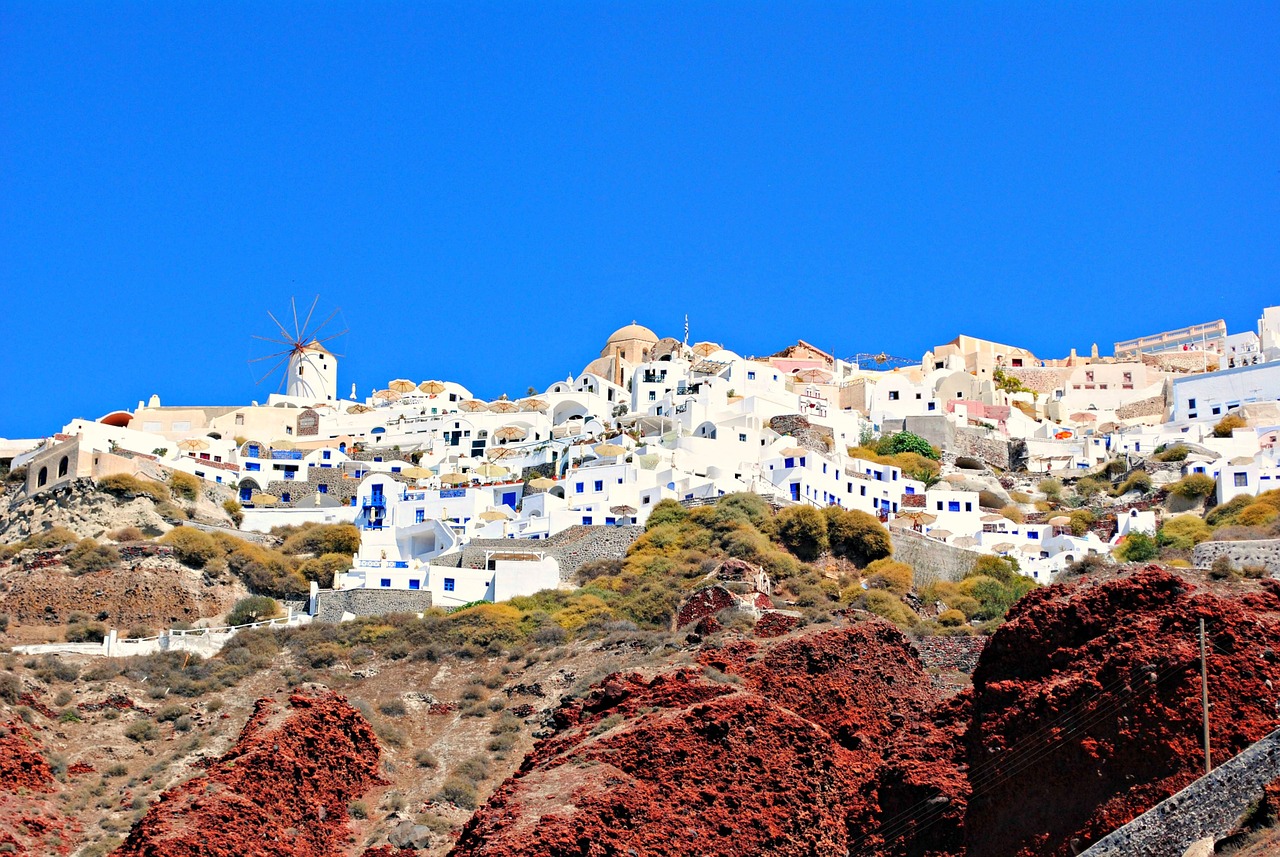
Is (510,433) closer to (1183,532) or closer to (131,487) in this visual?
(131,487)

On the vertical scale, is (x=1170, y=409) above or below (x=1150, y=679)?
above

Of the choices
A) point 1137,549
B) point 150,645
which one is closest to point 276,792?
point 150,645

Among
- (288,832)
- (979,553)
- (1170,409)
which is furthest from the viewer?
(1170,409)

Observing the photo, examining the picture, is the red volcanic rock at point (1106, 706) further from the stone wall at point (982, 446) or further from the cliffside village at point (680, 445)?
the stone wall at point (982, 446)

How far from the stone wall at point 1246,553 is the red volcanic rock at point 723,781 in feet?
43.0

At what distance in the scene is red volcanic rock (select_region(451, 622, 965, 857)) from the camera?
24234 mm

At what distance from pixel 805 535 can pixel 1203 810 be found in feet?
115

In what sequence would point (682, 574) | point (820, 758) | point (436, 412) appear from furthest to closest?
point (436, 412), point (682, 574), point (820, 758)

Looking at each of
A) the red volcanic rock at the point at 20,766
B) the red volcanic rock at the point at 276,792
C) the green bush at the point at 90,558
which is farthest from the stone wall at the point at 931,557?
the red volcanic rock at the point at 20,766

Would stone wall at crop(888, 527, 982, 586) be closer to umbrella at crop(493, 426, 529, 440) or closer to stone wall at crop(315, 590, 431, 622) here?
stone wall at crop(315, 590, 431, 622)

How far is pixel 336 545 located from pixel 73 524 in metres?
8.64

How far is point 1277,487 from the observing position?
5928cm

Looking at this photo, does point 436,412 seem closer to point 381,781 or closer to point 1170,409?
point 1170,409

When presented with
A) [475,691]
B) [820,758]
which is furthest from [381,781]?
[820,758]
